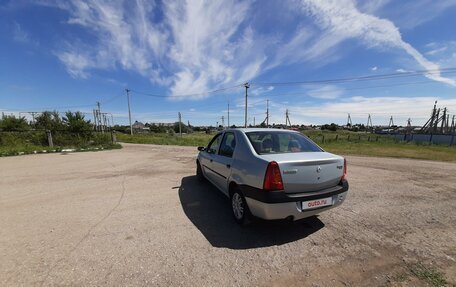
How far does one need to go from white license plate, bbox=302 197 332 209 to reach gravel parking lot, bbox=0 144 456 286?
1.60 feet

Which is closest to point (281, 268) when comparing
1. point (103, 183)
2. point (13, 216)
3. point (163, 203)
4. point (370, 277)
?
point (370, 277)

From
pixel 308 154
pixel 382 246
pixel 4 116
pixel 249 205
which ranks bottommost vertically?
pixel 382 246

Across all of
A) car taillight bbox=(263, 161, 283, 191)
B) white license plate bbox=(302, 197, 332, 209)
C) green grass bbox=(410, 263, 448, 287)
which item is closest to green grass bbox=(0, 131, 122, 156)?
car taillight bbox=(263, 161, 283, 191)

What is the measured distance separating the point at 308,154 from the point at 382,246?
1.54 meters

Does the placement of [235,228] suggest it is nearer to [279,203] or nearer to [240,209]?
[240,209]

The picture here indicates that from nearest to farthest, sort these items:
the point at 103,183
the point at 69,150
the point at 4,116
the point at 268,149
Answer: the point at 268,149 → the point at 103,183 → the point at 69,150 → the point at 4,116

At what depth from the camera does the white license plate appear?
3.01m

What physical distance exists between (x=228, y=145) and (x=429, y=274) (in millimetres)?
3236

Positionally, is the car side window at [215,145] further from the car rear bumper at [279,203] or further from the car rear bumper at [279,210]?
the car rear bumper at [279,210]

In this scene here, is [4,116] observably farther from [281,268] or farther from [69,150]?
[281,268]

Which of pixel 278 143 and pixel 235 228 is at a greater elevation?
pixel 278 143

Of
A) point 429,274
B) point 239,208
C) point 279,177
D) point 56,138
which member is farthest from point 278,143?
point 56,138

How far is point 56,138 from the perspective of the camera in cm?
1638

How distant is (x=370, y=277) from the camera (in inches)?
92.3
